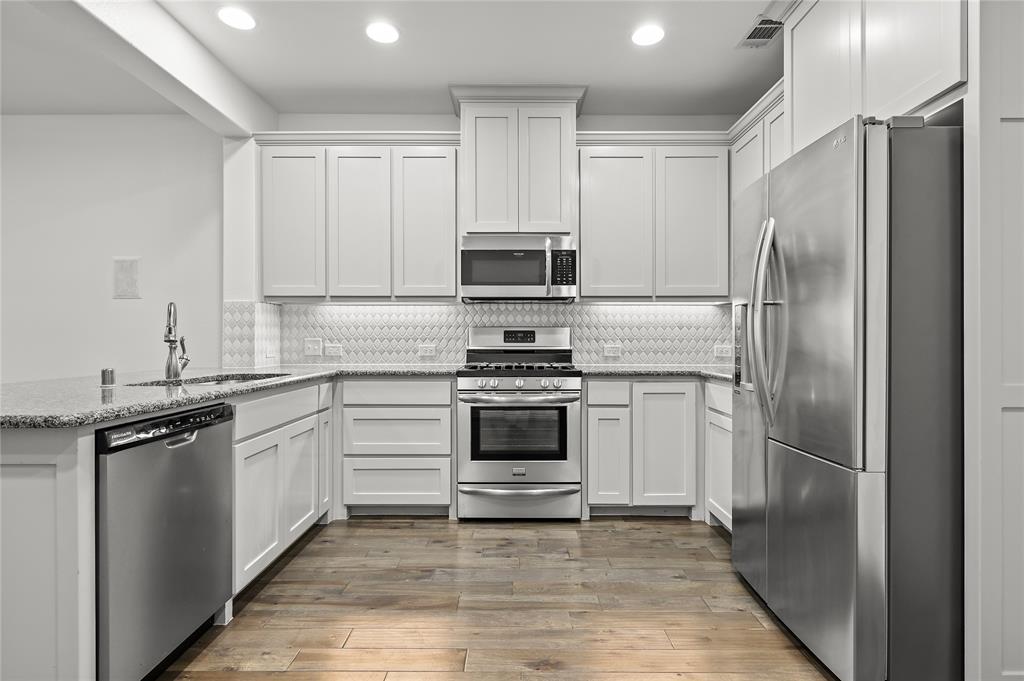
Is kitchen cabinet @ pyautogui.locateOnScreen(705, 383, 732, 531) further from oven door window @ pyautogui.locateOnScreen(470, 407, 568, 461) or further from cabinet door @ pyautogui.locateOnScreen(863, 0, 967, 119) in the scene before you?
cabinet door @ pyautogui.locateOnScreen(863, 0, 967, 119)

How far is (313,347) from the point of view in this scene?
435cm

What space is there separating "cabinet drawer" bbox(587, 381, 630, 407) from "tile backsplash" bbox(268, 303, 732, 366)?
58 centimetres

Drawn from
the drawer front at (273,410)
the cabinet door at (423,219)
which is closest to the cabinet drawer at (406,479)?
the drawer front at (273,410)

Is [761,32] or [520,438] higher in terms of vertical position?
[761,32]

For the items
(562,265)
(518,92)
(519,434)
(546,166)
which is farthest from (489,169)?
(519,434)

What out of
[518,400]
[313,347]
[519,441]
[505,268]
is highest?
[505,268]

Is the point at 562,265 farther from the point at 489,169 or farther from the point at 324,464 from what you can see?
the point at 324,464

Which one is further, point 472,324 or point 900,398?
point 472,324

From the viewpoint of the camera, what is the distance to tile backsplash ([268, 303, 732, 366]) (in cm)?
435

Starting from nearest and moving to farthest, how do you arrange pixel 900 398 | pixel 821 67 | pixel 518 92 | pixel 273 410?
1. pixel 900 398
2. pixel 821 67
3. pixel 273 410
4. pixel 518 92

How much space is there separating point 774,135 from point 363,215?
8.29 ft

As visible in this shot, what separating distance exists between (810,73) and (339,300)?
9.72ft

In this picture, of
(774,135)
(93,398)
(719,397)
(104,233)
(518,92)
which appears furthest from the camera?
(104,233)

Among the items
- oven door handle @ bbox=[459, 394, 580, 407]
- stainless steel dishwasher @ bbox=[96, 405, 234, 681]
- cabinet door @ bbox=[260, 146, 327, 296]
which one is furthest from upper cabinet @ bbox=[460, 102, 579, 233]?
stainless steel dishwasher @ bbox=[96, 405, 234, 681]
